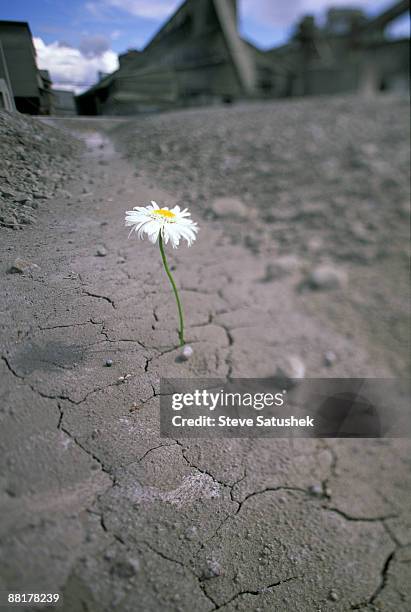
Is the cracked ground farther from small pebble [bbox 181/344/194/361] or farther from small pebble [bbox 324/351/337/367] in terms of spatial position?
small pebble [bbox 324/351/337/367]

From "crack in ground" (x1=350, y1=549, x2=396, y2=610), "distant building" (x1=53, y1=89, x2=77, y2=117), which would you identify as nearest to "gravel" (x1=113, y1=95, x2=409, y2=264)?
"distant building" (x1=53, y1=89, x2=77, y2=117)

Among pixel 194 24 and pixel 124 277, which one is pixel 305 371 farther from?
pixel 194 24

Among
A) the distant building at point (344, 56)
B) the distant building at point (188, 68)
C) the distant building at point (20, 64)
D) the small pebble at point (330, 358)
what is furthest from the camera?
the distant building at point (344, 56)

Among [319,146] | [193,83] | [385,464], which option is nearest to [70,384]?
[385,464]

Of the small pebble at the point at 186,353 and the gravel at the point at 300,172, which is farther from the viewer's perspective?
the gravel at the point at 300,172

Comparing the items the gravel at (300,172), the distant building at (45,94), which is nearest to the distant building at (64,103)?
the distant building at (45,94)

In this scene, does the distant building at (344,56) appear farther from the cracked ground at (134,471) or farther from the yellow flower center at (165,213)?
the yellow flower center at (165,213)
